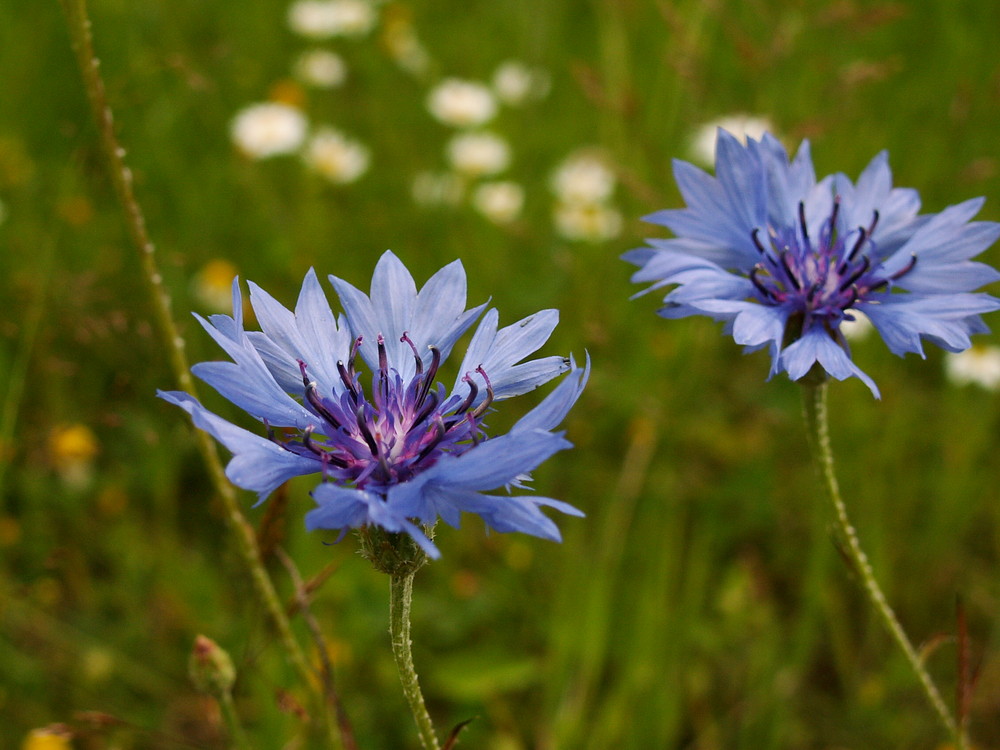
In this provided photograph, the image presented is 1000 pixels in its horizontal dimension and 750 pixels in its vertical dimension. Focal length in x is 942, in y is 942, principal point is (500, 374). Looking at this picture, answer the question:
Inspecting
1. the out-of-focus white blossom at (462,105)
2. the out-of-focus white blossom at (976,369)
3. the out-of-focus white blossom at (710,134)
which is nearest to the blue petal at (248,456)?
the out-of-focus white blossom at (976,369)

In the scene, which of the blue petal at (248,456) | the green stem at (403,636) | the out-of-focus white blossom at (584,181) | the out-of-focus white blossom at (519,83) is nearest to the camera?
the blue petal at (248,456)

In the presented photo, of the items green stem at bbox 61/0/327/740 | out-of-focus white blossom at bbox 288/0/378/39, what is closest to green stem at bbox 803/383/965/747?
green stem at bbox 61/0/327/740

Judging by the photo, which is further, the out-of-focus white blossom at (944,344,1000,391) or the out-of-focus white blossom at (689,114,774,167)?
the out-of-focus white blossom at (689,114,774,167)

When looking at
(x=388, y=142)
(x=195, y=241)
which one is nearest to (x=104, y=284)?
(x=195, y=241)

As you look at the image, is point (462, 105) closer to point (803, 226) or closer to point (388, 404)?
point (803, 226)

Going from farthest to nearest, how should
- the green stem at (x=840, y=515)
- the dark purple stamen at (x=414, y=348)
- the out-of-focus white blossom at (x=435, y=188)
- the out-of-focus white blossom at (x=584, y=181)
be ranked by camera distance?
the out-of-focus white blossom at (x=584, y=181)
the out-of-focus white blossom at (x=435, y=188)
the green stem at (x=840, y=515)
the dark purple stamen at (x=414, y=348)

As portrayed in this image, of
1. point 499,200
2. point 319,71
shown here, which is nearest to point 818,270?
point 499,200

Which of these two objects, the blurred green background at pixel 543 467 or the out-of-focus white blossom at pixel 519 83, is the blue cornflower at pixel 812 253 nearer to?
the blurred green background at pixel 543 467

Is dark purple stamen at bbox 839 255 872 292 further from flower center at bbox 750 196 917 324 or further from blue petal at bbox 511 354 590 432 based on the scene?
blue petal at bbox 511 354 590 432
